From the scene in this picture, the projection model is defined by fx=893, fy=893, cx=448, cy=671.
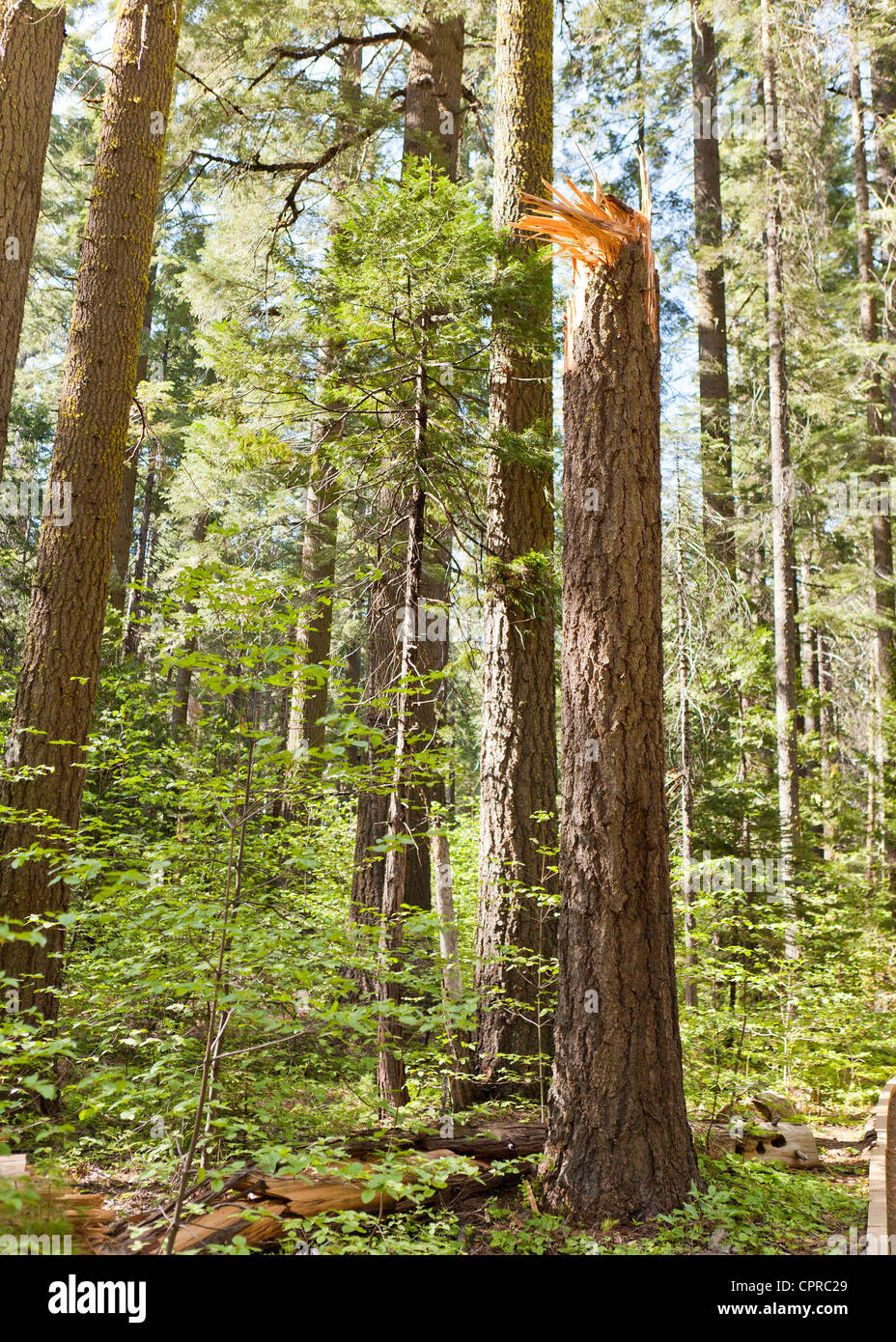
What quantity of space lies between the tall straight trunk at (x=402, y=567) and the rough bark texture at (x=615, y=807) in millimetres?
1366

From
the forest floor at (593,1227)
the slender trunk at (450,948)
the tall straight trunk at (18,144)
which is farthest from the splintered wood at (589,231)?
the forest floor at (593,1227)

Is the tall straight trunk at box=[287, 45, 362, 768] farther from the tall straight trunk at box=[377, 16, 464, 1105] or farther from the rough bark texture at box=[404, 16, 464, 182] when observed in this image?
the rough bark texture at box=[404, 16, 464, 182]

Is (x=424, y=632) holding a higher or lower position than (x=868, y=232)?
lower

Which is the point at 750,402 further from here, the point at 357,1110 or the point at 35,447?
the point at 35,447

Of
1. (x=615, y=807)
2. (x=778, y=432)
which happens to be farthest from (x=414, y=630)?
(x=778, y=432)

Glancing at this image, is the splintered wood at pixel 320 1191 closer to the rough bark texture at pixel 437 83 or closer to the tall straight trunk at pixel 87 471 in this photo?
the tall straight trunk at pixel 87 471

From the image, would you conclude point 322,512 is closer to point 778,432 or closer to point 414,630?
point 414,630

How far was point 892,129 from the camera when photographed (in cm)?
1427

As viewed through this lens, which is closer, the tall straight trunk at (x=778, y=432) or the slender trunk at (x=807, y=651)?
the tall straight trunk at (x=778, y=432)

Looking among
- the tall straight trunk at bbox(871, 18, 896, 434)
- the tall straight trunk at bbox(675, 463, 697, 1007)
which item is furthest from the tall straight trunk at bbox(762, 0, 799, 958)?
the tall straight trunk at bbox(871, 18, 896, 434)

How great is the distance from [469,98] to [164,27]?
13.6 feet

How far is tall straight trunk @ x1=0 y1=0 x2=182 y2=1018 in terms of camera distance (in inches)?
226

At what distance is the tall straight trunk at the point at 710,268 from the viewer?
12266 millimetres
